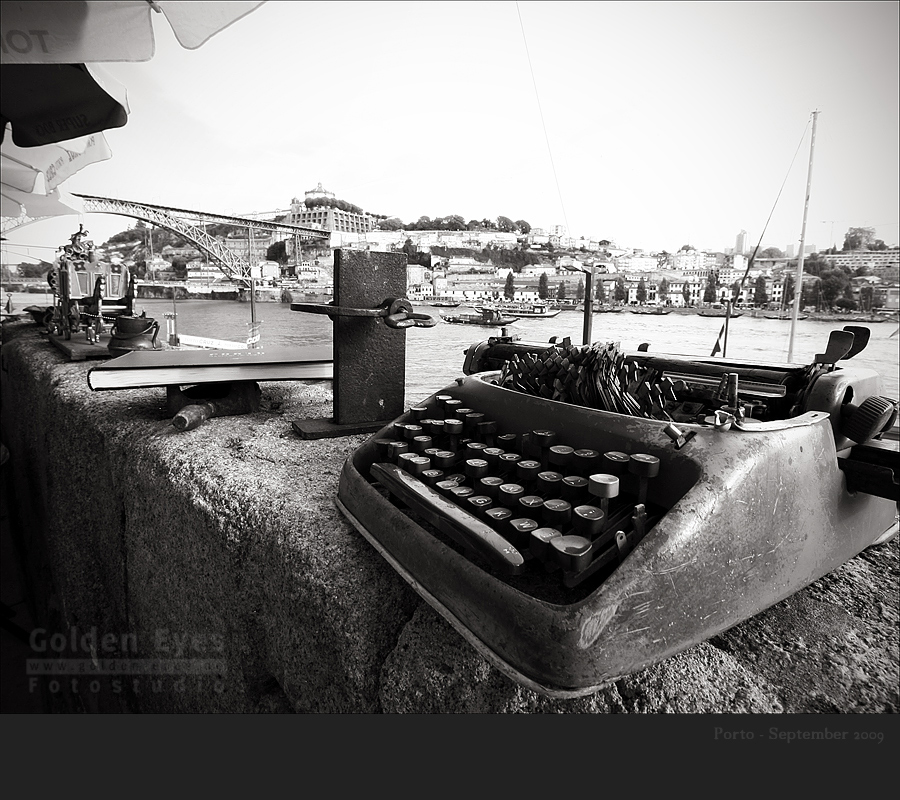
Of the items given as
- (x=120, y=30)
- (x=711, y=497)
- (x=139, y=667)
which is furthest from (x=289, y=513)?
(x=120, y=30)

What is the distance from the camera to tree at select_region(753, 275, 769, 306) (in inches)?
90.2

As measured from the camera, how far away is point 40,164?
570 cm

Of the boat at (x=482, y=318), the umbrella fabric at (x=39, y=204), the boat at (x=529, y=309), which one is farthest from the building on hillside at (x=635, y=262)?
the umbrella fabric at (x=39, y=204)

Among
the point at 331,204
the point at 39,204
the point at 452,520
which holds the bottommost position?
the point at 452,520

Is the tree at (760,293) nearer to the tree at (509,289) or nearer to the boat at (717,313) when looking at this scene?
the boat at (717,313)

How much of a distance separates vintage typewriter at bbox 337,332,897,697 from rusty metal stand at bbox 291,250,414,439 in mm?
763

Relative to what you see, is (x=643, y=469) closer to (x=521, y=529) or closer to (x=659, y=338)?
(x=521, y=529)

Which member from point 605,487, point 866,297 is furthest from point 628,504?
point 866,297

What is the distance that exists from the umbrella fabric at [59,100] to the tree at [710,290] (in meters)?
A: 3.43

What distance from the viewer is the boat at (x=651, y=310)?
96.3 inches

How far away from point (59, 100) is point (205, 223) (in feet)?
7.08

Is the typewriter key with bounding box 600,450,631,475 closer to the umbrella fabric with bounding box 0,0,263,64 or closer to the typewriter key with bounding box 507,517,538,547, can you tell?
the typewriter key with bounding box 507,517,538,547

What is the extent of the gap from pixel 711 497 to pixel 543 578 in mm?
308

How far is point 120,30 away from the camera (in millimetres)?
2447
